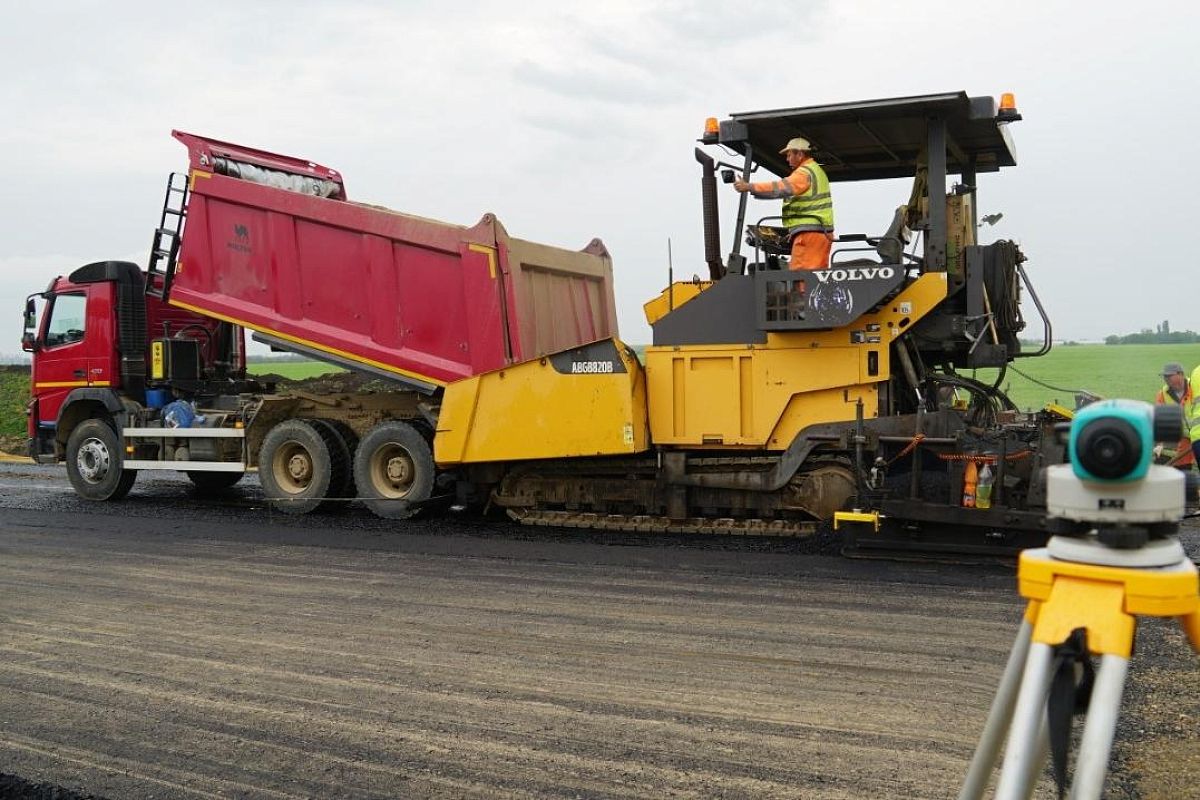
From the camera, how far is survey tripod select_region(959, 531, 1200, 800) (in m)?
1.74

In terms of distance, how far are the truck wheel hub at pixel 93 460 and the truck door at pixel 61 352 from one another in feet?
2.06

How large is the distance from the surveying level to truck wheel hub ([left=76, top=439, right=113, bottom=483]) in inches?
430

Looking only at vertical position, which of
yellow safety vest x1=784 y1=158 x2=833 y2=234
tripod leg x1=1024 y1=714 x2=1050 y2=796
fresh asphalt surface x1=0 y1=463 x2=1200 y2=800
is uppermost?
yellow safety vest x1=784 y1=158 x2=833 y2=234

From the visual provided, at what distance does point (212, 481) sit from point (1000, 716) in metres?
11.1

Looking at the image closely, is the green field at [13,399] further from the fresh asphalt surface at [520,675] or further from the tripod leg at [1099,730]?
the tripod leg at [1099,730]

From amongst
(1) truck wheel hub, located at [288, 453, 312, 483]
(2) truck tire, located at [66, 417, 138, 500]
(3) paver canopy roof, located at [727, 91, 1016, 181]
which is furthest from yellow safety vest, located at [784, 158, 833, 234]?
(2) truck tire, located at [66, 417, 138, 500]

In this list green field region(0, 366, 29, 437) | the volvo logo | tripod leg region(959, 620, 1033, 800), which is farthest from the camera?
Result: green field region(0, 366, 29, 437)

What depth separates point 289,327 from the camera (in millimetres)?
9586

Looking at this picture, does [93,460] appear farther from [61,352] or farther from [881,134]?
[881,134]

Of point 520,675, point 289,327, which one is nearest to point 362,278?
point 289,327

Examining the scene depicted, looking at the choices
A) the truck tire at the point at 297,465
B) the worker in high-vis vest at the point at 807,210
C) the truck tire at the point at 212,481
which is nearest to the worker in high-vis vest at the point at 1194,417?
the worker in high-vis vest at the point at 807,210

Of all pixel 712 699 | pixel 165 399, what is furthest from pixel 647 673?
pixel 165 399

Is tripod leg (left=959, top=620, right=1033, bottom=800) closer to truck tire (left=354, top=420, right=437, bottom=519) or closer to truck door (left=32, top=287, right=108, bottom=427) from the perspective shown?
truck tire (left=354, top=420, right=437, bottom=519)

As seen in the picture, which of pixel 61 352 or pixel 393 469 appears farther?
pixel 61 352
